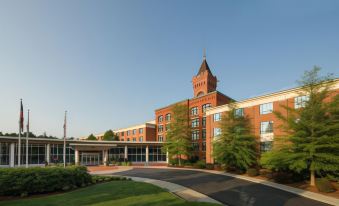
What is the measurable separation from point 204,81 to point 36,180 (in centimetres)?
4866

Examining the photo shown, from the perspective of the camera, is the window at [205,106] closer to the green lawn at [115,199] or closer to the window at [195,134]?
the window at [195,134]

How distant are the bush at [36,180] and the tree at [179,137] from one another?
25.2 metres

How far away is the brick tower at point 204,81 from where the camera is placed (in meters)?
59.8

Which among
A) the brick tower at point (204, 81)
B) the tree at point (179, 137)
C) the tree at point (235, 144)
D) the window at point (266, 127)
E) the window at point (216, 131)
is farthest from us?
the brick tower at point (204, 81)

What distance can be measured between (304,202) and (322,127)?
7354 millimetres

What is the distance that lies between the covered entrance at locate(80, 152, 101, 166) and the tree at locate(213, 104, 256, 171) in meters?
30.0

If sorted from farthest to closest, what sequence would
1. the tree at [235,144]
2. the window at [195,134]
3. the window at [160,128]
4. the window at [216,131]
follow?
the window at [160,128]
the window at [195,134]
the window at [216,131]
the tree at [235,144]

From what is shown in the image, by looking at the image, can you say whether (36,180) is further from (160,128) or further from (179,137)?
(160,128)

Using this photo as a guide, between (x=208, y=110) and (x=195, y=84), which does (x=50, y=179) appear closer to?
(x=208, y=110)

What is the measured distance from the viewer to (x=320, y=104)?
20.0 metres

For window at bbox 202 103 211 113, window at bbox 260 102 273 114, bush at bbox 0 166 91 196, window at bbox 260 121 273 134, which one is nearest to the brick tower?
window at bbox 202 103 211 113

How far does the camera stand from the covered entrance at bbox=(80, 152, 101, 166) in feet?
159

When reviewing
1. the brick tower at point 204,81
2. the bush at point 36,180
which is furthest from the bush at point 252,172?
the brick tower at point 204,81

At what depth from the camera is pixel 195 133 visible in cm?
5047
